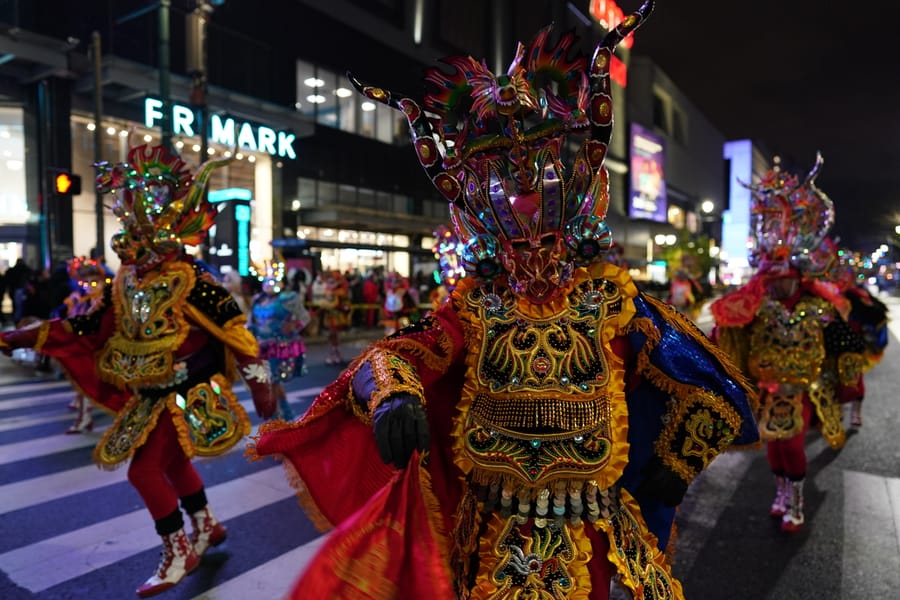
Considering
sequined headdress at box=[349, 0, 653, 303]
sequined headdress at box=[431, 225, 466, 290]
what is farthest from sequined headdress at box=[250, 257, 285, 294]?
sequined headdress at box=[349, 0, 653, 303]

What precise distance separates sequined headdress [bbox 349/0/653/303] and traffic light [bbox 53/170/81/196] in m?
11.2

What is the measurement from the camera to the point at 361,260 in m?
26.8

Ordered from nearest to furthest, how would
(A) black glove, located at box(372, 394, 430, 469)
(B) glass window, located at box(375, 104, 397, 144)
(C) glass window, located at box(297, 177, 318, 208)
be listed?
1. (A) black glove, located at box(372, 394, 430, 469)
2. (C) glass window, located at box(297, 177, 318, 208)
3. (B) glass window, located at box(375, 104, 397, 144)

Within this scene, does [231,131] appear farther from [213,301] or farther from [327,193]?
[213,301]

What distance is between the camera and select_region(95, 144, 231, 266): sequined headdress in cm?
378

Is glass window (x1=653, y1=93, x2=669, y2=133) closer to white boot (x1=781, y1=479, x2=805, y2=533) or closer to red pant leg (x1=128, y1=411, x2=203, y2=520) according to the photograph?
white boot (x1=781, y1=479, x2=805, y2=533)

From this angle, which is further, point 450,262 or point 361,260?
point 361,260

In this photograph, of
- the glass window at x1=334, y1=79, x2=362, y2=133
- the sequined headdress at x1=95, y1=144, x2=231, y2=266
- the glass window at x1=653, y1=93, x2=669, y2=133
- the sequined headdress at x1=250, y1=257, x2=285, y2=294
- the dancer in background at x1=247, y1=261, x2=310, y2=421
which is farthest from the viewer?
the glass window at x1=653, y1=93, x2=669, y2=133

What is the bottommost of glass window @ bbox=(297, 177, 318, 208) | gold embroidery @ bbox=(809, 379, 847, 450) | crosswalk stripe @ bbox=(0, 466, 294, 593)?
crosswalk stripe @ bbox=(0, 466, 294, 593)

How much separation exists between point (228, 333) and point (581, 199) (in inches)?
99.5

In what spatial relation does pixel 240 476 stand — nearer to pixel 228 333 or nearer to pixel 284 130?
pixel 228 333

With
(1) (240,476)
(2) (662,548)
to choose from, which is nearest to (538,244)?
(2) (662,548)

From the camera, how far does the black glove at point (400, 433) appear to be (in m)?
1.60

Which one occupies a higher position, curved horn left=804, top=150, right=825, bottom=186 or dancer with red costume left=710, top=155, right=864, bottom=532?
curved horn left=804, top=150, right=825, bottom=186
